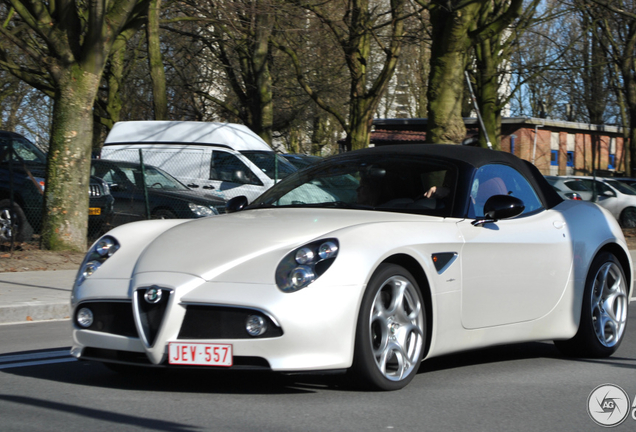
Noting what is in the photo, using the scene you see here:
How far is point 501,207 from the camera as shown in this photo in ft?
17.5

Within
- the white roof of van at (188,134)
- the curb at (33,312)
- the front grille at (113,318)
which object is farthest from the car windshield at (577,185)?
the front grille at (113,318)

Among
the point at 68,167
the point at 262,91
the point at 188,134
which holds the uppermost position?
the point at 262,91

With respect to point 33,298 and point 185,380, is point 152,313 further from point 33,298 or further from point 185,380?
point 33,298

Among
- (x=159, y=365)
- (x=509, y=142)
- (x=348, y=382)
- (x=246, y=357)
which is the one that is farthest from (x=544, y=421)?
(x=509, y=142)

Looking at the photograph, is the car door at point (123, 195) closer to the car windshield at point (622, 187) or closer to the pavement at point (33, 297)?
the pavement at point (33, 297)

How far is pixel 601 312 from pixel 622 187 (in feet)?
65.5

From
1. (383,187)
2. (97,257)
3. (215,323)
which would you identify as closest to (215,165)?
(383,187)

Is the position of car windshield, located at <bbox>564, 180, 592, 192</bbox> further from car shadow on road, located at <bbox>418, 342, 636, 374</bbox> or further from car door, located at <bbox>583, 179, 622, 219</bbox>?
car shadow on road, located at <bbox>418, 342, 636, 374</bbox>

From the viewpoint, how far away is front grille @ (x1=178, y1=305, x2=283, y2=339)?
4.25 m

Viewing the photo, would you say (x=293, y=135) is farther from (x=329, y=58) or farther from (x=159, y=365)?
(x=159, y=365)

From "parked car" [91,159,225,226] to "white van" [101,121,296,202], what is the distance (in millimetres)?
690

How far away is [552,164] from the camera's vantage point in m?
42.7

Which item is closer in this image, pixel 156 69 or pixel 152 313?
pixel 152 313

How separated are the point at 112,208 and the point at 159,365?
10.9 metres
